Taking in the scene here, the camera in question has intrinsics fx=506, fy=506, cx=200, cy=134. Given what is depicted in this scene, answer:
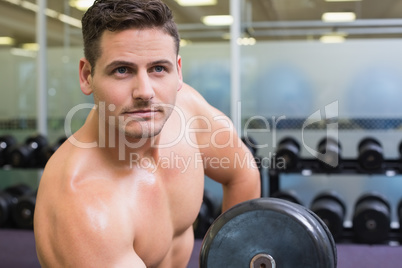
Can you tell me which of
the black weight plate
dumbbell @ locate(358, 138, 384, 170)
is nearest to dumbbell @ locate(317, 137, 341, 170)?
dumbbell @ locate(358, 138, 384, 170)

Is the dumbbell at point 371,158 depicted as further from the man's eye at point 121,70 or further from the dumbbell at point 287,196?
the man's eye at point 121,70

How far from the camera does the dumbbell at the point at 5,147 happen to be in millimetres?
3932

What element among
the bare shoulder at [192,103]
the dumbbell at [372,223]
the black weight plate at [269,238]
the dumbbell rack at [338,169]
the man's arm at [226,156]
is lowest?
the dumbbell at [372,223]

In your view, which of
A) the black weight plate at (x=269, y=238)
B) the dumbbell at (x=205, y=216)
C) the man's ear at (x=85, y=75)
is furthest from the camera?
the dumbbell at (x=205, y=216)

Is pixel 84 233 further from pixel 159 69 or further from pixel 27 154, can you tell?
pixel 27 154

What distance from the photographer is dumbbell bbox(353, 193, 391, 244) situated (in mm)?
3061

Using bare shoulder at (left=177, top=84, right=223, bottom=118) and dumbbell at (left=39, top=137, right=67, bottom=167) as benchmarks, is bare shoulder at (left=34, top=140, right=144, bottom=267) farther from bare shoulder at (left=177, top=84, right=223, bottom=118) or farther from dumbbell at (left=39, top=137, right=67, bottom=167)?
dumbbell at (left=39, top=137, right=67, bottom=167)

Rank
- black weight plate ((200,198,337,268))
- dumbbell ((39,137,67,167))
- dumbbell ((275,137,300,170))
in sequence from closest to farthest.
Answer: black weight plate ((200,198,337,268)) < dumbbell ((275,137,300,170)) < dumbbell ((39,137,67,167))

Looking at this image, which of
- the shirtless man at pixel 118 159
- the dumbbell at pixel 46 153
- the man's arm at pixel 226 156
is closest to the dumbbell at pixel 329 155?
the dumbbell at pixel 46 153

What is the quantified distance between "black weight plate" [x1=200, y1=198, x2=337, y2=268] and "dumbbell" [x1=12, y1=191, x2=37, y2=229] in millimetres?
2796

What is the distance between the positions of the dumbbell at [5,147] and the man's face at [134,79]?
335 cm

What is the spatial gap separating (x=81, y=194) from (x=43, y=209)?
0.07m

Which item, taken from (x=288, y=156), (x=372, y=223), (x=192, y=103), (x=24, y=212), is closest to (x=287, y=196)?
(x=288, y=156)

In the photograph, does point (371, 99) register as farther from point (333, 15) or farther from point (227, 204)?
point (227, 204)
